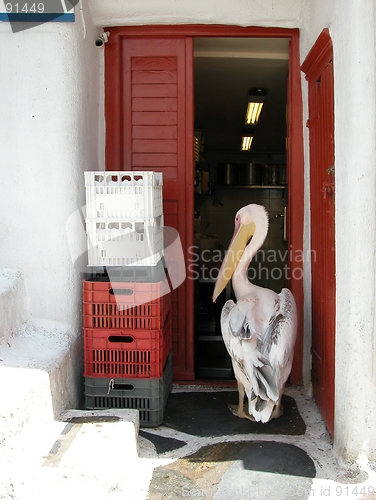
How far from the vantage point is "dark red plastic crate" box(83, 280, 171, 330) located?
427 centimetres

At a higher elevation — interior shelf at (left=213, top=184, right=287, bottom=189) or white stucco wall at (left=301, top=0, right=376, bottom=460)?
interior shelf at (left=213, top=184, right=287, bottom=189)

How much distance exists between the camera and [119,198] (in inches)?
171

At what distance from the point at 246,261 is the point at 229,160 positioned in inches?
320

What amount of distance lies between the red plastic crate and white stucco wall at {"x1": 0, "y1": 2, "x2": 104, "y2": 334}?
Result: 0.35m

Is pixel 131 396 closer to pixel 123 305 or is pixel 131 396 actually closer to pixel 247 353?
pixel 123 305

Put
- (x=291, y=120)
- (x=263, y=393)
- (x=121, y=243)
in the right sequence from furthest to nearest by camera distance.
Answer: (x=291, y=120) < (x=121, y=243) < (x=263, y=393)

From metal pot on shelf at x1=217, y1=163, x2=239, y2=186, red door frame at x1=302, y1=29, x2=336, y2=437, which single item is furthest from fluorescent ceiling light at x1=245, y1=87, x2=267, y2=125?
red door frame at x1=302, y1=29, x2=336, y2=437

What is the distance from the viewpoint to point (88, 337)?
4363mm

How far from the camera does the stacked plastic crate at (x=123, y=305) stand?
4297 millimetres

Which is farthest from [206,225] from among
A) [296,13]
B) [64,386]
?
[64,386]

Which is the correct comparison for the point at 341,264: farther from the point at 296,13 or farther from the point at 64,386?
the point at 296,13

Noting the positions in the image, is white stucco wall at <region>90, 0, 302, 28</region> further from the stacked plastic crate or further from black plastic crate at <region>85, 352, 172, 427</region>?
black plastic crate at <region>85, 352, 172, 427</region>

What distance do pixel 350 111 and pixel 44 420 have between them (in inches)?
104

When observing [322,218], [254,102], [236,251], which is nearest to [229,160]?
[254,102]
